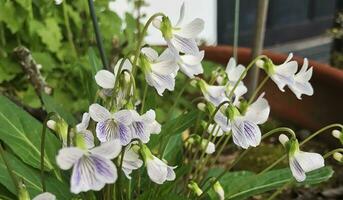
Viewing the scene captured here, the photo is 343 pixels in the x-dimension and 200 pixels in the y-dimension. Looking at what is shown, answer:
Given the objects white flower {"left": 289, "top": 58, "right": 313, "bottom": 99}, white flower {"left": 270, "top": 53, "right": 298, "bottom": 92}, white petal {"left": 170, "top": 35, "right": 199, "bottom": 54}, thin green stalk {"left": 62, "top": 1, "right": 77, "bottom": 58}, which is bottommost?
thin green stalk {"left": 62, "top": 1, "right": 77, "bottom": 58}

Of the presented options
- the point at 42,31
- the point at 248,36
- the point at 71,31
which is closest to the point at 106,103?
the point at 42,31

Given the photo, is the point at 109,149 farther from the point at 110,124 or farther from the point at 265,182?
the point at 265,182

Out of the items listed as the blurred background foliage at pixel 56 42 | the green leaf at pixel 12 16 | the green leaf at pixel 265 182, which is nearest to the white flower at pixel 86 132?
the green leaf at pixel 265 182

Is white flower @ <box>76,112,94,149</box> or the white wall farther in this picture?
the white wall

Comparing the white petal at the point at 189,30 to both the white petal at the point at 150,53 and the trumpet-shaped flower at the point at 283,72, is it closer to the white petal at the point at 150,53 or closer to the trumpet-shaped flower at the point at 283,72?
the white petal at the point at 150,53

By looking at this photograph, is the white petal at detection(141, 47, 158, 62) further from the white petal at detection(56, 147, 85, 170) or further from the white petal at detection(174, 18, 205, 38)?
the white petal at detection(56, 147, 85, 170)

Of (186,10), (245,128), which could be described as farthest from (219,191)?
(186,10)

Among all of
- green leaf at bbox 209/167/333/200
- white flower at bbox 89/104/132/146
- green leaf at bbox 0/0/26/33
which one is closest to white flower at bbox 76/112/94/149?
white flower at bbox 89/104/132/146
